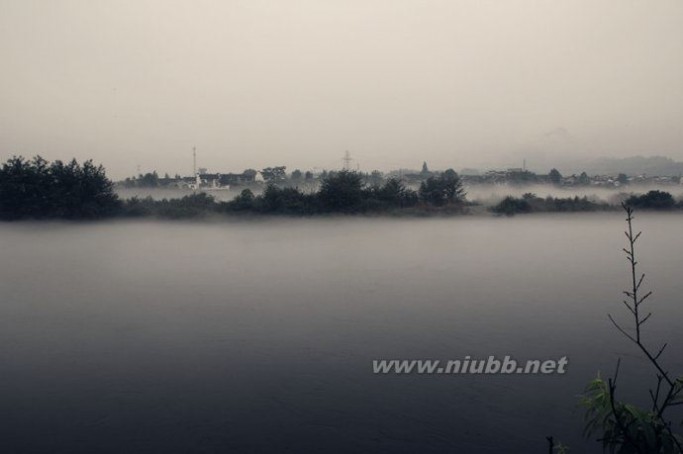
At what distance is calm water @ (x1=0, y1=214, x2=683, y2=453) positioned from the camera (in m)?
5.84

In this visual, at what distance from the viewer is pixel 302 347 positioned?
8820mm

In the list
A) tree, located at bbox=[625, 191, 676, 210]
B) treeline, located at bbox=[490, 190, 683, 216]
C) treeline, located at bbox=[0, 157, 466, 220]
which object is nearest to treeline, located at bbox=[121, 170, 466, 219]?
treeline, located at bbox=[0, 157, 466, 220]

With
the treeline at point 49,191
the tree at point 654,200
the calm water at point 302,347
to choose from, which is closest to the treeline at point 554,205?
the tree at point 654,200

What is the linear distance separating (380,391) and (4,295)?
12.9 meters

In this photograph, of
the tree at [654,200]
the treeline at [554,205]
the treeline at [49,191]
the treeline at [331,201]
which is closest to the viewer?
the treeline at [49,191]

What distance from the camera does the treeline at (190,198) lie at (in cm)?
3105

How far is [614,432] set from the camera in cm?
232

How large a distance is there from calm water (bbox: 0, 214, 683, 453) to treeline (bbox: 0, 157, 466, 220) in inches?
445

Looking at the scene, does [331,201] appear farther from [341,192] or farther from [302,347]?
[302,347]

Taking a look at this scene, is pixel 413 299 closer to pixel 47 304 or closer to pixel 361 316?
pixel 361 316

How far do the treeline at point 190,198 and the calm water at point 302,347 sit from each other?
11.3 meters

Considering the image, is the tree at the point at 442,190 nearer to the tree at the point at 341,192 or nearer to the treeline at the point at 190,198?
the treeline at the point at 190,198

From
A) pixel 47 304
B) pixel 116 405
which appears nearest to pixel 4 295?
pixel 47 304

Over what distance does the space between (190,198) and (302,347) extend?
28663 millimetres
